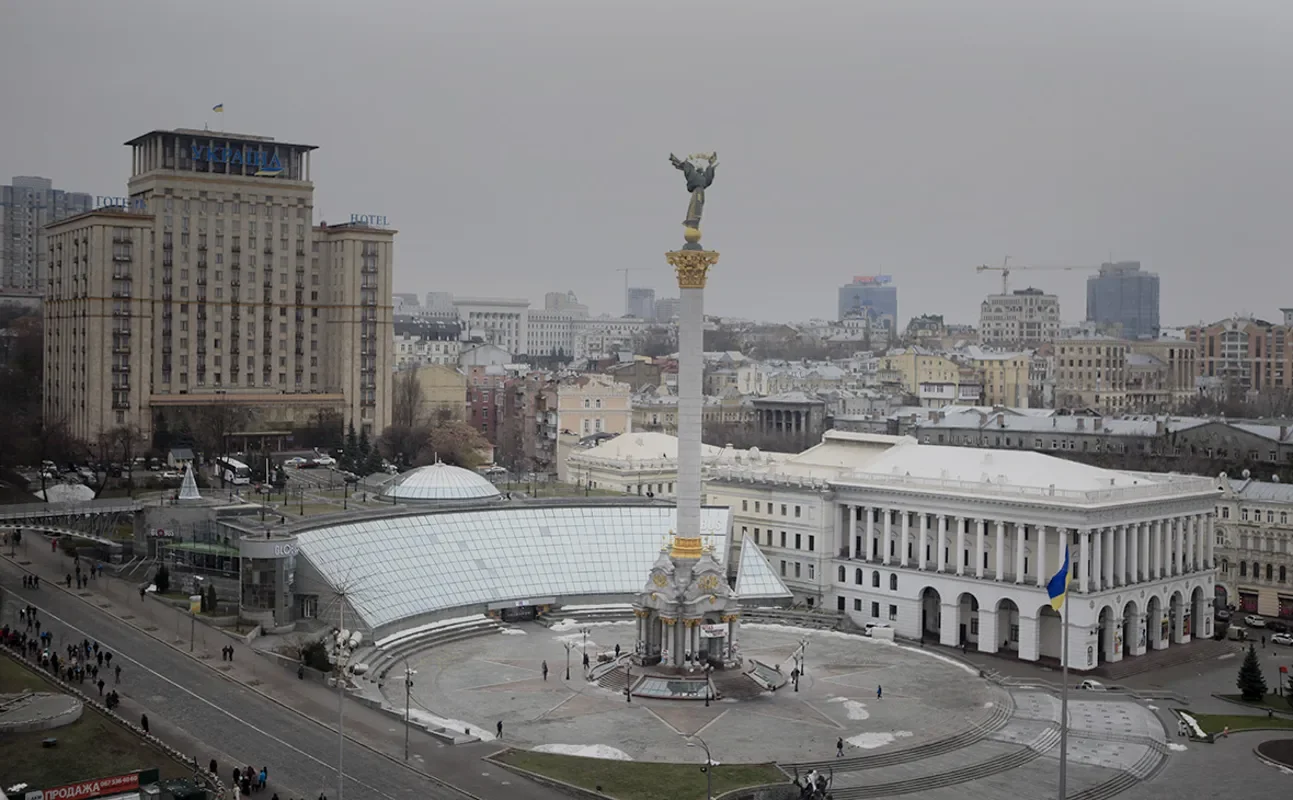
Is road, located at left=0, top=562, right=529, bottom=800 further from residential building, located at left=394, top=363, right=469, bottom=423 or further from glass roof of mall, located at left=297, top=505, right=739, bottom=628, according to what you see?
residential building, located at left=394, top=363, right=469, bottom=423

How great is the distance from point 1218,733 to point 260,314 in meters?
91.4

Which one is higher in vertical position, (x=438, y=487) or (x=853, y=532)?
(x=438, y=487)

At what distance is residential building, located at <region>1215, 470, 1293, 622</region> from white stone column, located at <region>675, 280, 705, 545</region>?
38532mm

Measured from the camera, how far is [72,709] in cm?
4866

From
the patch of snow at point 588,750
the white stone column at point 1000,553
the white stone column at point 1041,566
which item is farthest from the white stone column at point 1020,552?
the patch of snow at point 588,750

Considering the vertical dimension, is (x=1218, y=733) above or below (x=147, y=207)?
below

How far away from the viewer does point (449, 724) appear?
55750mm

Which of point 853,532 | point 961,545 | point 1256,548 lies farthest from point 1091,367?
point 961,545

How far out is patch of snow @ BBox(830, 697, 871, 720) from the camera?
59.8 metres

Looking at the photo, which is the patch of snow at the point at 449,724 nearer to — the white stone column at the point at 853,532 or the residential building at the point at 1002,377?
the white stone column at the point at 853,532

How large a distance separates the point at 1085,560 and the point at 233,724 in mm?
42508

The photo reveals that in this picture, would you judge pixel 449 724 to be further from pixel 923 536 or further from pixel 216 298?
pixel 216 298

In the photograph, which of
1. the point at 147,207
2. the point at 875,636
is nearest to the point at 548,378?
the point at 147,207

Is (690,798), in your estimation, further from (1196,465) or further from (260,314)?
(260,314)
